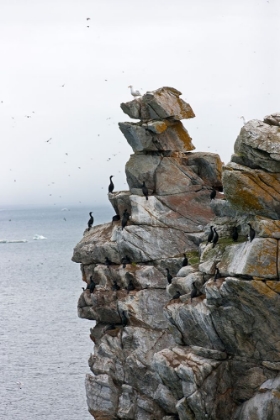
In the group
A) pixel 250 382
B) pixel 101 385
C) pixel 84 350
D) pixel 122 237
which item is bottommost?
pixel 84 350

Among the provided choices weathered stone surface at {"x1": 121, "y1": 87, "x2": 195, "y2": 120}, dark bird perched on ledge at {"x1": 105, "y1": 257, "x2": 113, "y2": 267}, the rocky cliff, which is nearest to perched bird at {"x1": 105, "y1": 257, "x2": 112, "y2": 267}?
dark bird perched on ledge at {"x1": 105, "y1": 257, "x2": 113, "y2": 267}

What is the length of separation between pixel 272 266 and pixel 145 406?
12.2 metres

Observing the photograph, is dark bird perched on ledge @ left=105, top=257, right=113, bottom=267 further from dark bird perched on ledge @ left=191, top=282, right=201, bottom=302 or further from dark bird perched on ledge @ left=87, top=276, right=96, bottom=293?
dark bird perched on ledge @ left=191, top=282, right=201, bottom=302

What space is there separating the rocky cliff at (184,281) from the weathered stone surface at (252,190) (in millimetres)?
42

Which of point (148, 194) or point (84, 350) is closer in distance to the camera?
point (148, 194)

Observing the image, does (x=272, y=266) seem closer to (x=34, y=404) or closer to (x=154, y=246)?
(x=154, y=246)

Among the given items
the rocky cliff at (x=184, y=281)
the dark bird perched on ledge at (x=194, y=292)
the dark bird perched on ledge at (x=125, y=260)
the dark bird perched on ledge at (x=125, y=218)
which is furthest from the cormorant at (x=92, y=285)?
the dark bird perched on ledge at (x=194, y=292)

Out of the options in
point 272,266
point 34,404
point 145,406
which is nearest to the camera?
point 272,266

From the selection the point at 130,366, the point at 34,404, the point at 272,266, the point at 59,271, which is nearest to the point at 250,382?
the point at 272,266

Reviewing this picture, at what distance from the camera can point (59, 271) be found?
145750 millimetres

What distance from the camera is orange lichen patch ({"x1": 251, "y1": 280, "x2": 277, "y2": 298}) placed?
3869 centimetres

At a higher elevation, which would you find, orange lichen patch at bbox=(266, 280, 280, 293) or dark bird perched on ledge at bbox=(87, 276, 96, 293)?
orange lichen patch at bbox=(266, 280, 280, 293)

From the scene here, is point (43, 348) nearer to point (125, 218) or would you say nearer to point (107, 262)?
point (107, 262)

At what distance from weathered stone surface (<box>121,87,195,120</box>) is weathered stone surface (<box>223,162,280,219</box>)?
10.1m
